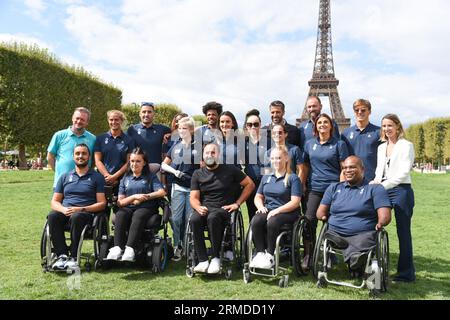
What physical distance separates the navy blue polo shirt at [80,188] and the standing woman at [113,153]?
0.40m

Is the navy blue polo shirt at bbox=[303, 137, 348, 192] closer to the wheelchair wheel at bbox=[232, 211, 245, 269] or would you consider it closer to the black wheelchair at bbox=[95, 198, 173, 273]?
the wheelchair wheel at bbox=[232, 211, 245, 269]

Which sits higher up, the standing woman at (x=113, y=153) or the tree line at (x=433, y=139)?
the tree line at (x=433, y=139)

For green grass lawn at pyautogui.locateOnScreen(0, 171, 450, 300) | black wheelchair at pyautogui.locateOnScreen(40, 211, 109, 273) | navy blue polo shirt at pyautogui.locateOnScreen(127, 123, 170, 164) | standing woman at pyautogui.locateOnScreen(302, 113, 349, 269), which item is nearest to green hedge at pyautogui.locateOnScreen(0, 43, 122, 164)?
green grass lawn at pyautogui.locateOnScreen(0, 171, 450, 300)

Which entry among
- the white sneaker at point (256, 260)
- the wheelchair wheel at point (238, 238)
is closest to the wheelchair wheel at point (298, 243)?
the white sneaker at point (256, 260)

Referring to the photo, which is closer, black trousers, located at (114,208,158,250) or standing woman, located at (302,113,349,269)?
black trousers, located at (114,208,158,250)

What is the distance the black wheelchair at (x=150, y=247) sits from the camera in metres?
5.01

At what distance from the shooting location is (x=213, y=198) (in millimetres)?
5066

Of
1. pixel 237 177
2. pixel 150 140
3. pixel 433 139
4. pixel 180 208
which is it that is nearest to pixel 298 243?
pixel 237 177

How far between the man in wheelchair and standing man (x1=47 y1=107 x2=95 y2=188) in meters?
3.29

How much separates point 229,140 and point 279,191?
3.23 ft

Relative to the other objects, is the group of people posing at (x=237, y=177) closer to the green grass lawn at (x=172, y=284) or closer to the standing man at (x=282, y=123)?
the standing man at (x=282, y=123)

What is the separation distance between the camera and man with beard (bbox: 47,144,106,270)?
488cm

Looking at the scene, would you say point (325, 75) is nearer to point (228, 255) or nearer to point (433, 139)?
point (433, 139)
